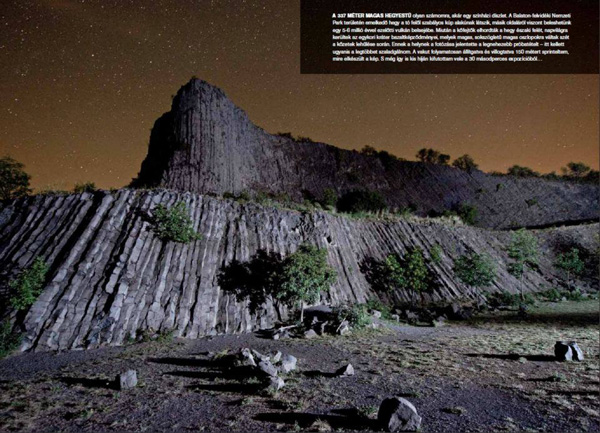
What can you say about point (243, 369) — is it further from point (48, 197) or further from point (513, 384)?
point (48, 197)

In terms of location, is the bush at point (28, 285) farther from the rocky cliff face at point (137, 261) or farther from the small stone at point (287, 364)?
the small stone at point (287, 364)

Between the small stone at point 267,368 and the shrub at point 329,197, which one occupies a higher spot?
the shrub at point 329,197

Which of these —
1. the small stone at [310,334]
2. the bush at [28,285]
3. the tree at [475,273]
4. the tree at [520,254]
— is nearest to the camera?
the bush at [28,285]

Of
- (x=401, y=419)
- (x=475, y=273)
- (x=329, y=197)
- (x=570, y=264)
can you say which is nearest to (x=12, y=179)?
(x=401, y=419)

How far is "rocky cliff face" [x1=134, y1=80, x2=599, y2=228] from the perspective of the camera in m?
30.0

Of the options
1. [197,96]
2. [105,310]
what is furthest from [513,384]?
[197,96]

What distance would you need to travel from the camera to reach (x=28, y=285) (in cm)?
1027

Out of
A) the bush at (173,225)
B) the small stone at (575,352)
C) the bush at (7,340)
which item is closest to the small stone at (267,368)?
the bush at (7,340)

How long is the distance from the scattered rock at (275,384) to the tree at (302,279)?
6.25 meters

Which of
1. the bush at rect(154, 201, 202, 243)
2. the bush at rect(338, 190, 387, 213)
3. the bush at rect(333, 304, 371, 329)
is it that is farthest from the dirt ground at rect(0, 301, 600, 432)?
the bush at rect(338, 190, 387, 213)

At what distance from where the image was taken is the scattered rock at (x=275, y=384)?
644cm

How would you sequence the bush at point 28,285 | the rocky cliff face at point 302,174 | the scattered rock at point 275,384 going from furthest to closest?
the rocky cliff face at point 302,174
the bush at point 28,285
the scattered rock at point 275,384

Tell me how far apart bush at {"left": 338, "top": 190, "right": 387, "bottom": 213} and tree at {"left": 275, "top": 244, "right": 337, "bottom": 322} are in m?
26.0

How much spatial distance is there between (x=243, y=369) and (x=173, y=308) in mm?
5635
